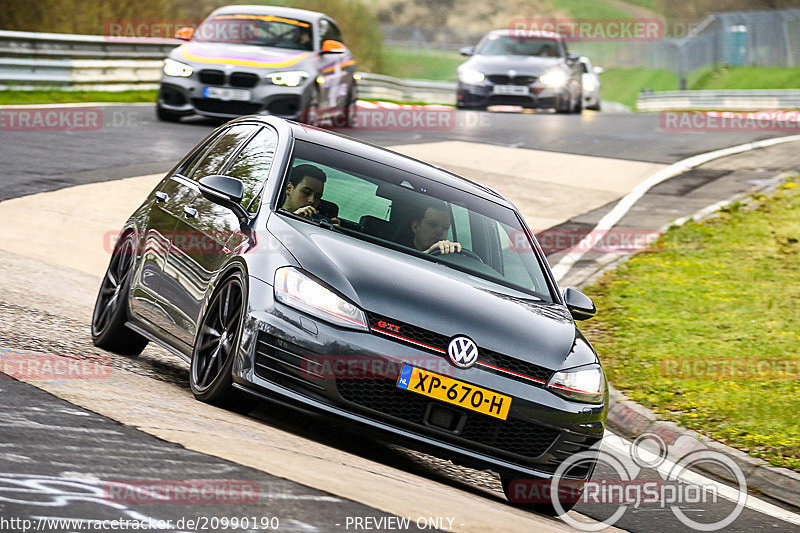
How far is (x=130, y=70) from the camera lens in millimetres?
27016

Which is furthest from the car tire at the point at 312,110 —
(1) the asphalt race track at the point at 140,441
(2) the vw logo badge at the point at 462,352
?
(2) the vw logo badge at the point at 462,352

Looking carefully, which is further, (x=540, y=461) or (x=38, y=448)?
(x=540, y=461)

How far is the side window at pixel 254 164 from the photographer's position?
7.27 m

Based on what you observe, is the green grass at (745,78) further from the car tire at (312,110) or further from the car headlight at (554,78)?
the car tire at (312,110)

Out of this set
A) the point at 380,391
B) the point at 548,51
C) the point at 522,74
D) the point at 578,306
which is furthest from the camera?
the point at 548,51

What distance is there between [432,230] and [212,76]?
1289cm

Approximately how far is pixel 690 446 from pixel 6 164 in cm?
984

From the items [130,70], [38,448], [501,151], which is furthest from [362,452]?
[130,70]

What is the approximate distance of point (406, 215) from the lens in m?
7.30

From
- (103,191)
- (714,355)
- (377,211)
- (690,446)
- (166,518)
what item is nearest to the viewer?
(166,518)

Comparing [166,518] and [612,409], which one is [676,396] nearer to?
[612,409]

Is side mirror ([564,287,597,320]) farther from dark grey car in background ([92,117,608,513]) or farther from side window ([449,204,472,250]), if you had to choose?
side window ([449,204,472,250])

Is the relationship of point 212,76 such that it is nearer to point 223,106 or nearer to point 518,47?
point 223,106

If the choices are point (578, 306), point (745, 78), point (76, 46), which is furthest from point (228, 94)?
point (745, 78)
